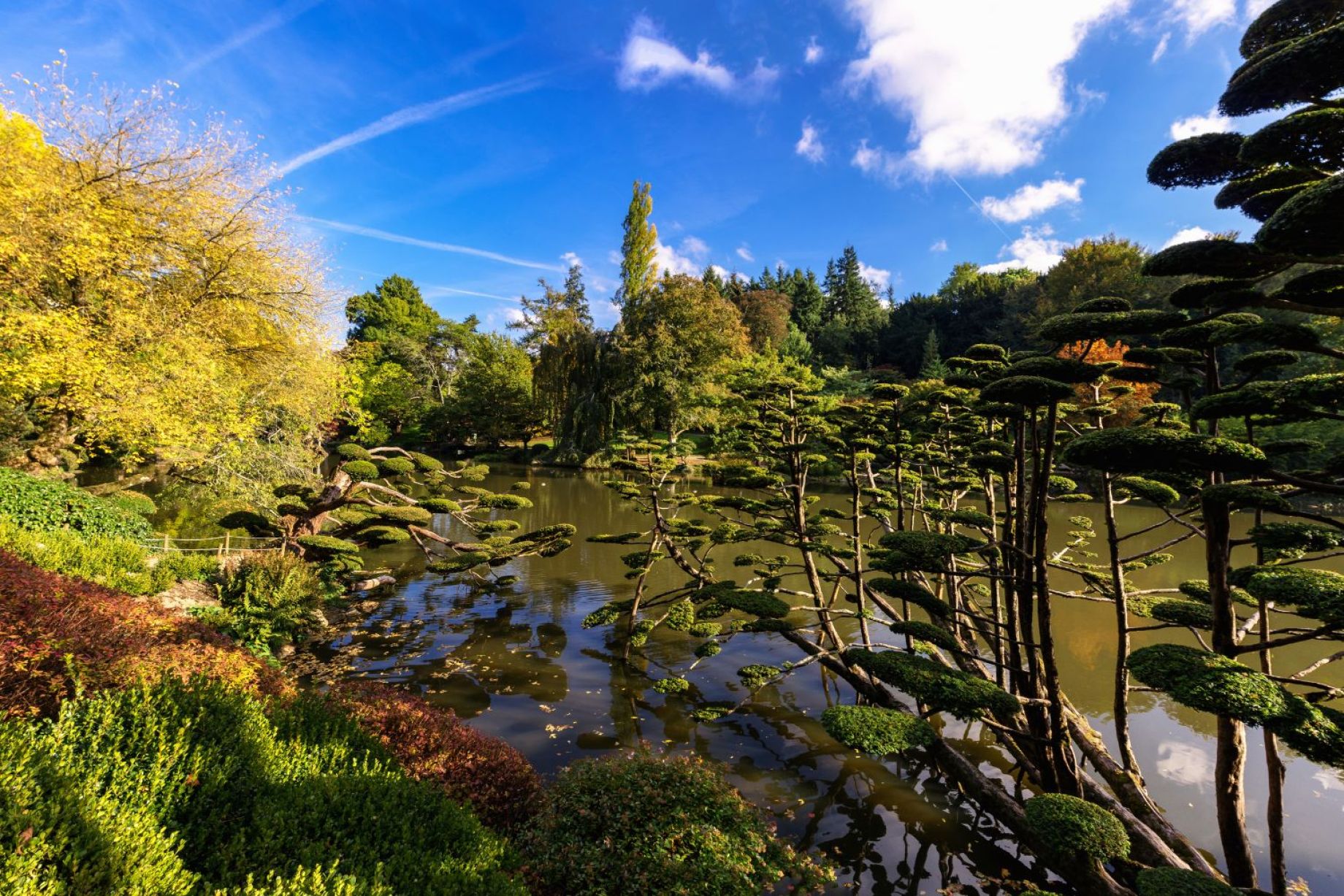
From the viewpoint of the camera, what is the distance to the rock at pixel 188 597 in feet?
26.2

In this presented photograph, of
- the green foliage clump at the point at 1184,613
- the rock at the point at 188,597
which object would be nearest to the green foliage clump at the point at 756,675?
the green foliage clump at the point at 1184,613

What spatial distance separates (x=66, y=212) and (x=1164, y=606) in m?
17.9

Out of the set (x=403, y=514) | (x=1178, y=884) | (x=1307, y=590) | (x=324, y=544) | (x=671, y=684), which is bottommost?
(x=671, y=684)

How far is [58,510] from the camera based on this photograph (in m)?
9.70

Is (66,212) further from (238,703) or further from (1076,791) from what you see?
(1076,791)

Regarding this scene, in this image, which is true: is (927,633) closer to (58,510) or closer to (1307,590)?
(1307,590)

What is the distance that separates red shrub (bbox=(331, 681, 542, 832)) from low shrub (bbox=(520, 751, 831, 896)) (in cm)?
48

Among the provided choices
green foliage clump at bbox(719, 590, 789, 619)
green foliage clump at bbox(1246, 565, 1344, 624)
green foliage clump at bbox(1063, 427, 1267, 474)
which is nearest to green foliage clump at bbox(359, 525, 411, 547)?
green foliage clump at bbox(719, 590, 789, 619)

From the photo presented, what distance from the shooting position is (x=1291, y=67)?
113 inches

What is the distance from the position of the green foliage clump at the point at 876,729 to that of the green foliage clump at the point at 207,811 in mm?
2367

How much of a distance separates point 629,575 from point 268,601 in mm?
5937

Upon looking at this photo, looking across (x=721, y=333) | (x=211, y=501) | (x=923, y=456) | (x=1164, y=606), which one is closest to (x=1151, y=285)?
(x=721, y=333)

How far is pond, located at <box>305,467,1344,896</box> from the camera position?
5.29 meters

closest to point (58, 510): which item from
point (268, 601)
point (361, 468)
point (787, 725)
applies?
point (268, 601)
